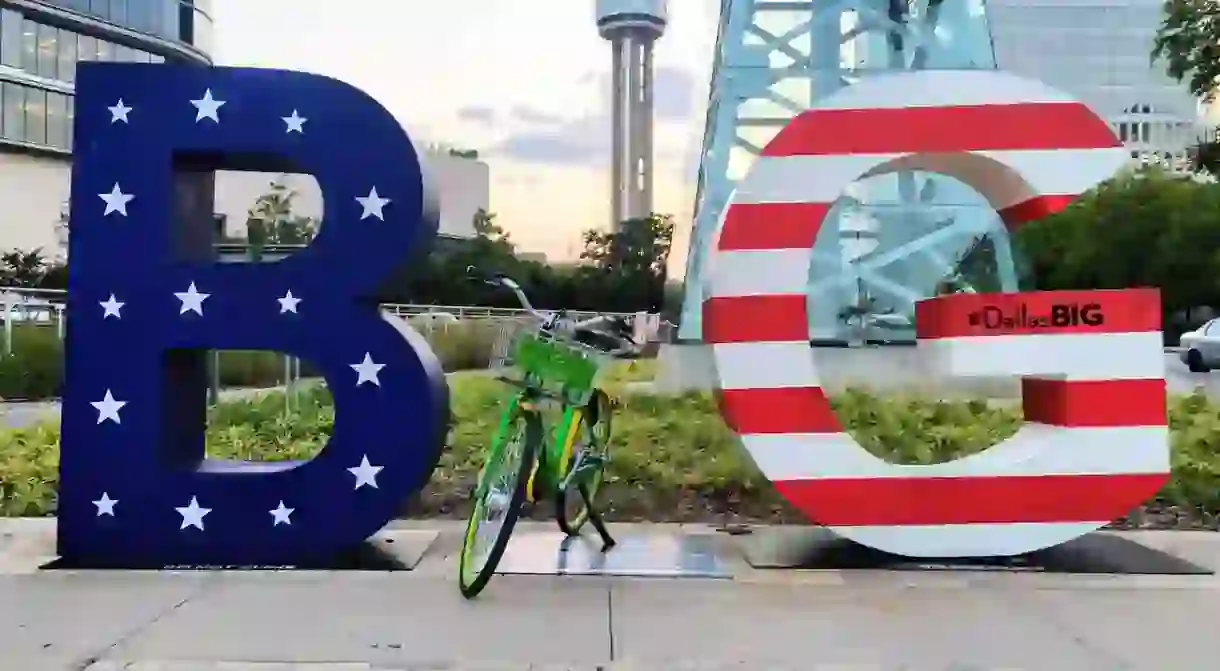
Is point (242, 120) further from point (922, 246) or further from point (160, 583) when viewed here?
point (922, 246)

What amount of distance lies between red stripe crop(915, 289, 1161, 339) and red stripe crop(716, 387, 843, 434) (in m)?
0.75

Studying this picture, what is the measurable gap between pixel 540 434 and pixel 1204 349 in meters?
21.1

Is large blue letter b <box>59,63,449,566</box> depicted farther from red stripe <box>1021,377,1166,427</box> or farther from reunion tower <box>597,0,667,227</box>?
reunion tower <box>597,0,667,227</box>

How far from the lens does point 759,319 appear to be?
6191 millimetres

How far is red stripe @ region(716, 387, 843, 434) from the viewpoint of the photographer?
6.15m

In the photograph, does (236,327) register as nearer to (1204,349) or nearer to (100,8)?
(1204,349)

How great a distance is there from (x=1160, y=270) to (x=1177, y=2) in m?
30.9

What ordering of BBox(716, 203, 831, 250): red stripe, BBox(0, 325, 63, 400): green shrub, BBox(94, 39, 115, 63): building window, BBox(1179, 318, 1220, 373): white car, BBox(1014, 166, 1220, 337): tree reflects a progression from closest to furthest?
BBox(716, 203, 831, 250): red stripe
BBox(0, 325, 63, 400): green shrub
BBox(1179, 318, 1220, 373): white car
BBox(1014, 166, 1220, 337): tree
BBox(94, 39, 115, 63): building window

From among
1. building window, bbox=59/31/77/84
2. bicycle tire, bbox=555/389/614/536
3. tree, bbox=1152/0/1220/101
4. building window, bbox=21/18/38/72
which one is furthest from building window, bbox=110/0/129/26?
bicycle tire, bbox=555/389/614/536

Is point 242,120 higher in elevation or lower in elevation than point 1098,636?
higher

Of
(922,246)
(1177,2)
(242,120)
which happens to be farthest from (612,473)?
(922,246)

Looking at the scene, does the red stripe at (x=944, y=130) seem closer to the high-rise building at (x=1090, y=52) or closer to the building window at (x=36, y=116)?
the building window at (x=36, y=116)

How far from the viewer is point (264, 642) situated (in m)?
4.66

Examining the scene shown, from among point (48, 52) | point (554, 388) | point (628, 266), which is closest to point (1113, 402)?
point (554, 388)
